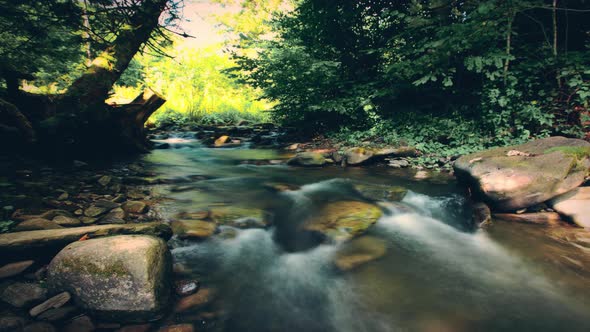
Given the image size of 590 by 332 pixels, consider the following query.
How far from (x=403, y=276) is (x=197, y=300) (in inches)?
68.1

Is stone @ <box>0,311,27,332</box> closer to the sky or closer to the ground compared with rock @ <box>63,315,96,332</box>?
closer to the sky

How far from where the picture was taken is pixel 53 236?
2.29 m

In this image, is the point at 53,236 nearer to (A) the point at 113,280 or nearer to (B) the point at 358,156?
(A) the point at 113,280

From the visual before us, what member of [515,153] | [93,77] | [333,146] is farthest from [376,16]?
[93,77]

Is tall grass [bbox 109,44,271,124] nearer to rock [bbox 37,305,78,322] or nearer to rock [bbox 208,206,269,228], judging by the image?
rock [bbox 208,206,269,228]

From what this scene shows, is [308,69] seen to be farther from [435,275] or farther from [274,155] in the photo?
[435,275]

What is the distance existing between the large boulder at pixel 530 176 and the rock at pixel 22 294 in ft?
15.0

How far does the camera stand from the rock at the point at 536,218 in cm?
346

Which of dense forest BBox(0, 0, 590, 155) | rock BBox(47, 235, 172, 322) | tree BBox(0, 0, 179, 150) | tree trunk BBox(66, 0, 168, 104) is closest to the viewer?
rock BBox(47, 235, 172, 322)

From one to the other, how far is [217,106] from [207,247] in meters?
14.7

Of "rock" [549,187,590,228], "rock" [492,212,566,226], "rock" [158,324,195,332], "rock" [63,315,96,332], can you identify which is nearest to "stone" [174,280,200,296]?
"rock" [158,324,195,332]

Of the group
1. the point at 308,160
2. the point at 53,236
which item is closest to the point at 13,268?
the point at 53,236

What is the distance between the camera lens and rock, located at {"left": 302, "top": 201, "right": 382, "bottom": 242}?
3.22 meters

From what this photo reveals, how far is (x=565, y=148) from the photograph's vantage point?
154 inches
